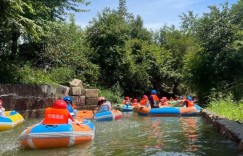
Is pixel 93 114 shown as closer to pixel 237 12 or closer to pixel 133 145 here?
pixel 133 145

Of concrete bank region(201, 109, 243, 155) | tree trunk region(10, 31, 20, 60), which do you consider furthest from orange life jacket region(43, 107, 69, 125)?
tree trunk region(10, 31, 20, 60)

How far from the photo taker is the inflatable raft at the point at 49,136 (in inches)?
377

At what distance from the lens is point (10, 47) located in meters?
22.8

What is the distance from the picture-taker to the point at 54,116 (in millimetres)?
10047

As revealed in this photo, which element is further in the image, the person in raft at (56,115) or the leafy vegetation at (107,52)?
the leafy vegetation at (107,52)

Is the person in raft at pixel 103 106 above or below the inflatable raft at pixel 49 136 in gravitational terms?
above

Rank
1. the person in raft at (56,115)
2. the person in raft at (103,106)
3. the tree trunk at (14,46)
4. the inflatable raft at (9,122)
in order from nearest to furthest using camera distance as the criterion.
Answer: the person in raft at (56,115) < the inflatable raft at (9,122) < the person in raft at (103,106) < the tree trunk at (14,46)

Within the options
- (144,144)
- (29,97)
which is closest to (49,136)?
(144,144)

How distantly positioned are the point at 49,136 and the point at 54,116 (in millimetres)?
620

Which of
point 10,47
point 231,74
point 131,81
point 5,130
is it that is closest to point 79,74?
point 10,47

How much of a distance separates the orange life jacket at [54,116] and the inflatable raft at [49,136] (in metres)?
0.16

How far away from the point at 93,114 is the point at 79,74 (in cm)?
955

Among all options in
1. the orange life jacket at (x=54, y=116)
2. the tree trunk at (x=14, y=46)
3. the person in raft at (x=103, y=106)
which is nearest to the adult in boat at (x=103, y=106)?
the person in raft at (x=103, y=106)

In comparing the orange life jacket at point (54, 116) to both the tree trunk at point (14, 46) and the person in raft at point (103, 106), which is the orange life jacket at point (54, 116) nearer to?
the person in raft at point (103, 106)
